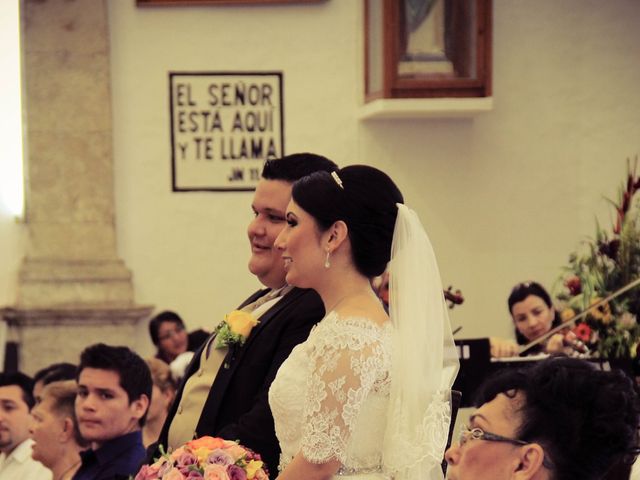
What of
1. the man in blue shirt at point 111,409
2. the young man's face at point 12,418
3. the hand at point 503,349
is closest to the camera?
the man in blue shirt at point 111,409

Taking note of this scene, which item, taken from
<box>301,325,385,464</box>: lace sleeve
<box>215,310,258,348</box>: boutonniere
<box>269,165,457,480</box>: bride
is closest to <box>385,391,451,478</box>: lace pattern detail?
<box>269,165,457,480</box>: bride

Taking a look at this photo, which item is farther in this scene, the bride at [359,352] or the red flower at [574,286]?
the red flower at [574,286]

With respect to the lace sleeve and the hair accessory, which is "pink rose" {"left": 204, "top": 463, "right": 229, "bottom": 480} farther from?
the hair accessory

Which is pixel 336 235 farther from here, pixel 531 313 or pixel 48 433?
pixel 531 313

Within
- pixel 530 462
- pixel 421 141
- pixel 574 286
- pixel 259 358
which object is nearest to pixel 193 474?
pixel 259 358

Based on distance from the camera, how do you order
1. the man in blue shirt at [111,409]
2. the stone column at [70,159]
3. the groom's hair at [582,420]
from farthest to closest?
the stone column at [70,159] < the man in blue shirt at [111,409] < the groom's hair at [582,420]

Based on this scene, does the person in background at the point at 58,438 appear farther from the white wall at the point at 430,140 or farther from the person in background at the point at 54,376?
the white wall at the point at 430,140

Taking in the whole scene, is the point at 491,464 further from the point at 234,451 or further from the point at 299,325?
the point at 299,325

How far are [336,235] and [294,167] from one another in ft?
1.76

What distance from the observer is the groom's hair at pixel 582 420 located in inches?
104

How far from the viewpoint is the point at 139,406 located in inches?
192

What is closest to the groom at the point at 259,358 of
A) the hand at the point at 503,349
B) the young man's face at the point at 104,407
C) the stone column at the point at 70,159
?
the young man's face at the point at 104,407

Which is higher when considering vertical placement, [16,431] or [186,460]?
[186,460]

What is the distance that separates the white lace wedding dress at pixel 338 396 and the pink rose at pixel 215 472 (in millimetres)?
200
